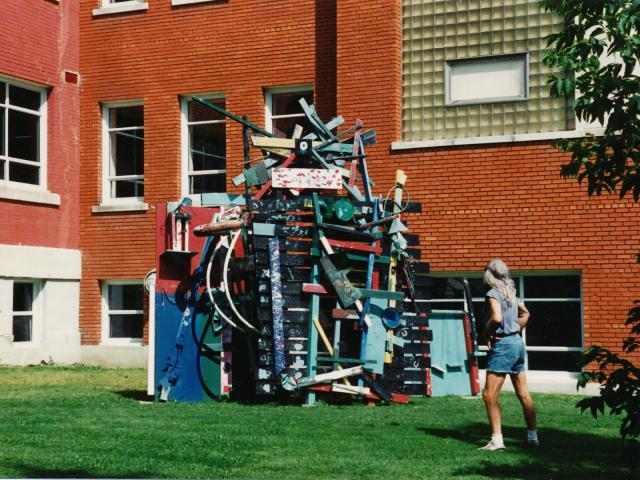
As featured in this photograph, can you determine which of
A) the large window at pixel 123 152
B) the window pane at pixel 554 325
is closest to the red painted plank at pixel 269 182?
the window pane at pixel 554 325

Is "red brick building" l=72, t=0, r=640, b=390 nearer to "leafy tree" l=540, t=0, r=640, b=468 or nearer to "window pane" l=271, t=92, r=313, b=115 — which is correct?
"window pane" l=271, t=92, r=313, b=115

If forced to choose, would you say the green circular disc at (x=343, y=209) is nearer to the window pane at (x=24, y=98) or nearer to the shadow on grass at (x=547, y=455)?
the shadow on grass at (x=547, y=455)

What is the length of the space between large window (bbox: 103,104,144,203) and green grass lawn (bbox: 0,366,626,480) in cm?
803

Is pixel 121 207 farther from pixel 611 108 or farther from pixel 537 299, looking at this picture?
pixel 611 108

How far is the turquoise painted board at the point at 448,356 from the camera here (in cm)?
1587

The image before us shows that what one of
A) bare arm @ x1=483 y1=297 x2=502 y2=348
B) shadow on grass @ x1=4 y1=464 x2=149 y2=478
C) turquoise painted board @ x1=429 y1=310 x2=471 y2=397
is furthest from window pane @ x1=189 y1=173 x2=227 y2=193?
shadow on grass @ x1=4 y1=464 x2=149 y2=478

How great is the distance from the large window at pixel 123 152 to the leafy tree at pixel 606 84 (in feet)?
52.3

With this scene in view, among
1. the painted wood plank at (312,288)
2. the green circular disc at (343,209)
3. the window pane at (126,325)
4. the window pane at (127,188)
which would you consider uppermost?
the window pane at (127,188)

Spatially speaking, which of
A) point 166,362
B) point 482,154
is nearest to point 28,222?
point 166,362

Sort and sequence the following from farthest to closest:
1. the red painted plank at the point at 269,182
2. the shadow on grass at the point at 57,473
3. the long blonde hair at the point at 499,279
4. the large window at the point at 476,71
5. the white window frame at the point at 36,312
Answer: the white window frame at the point at 36,312, the large window at the point at 476,71, the red painted plank at the point at 269,182, the long blonde hair at the point at 499,279, the shadow on grass at the point at 57,473

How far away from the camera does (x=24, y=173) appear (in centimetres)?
2092

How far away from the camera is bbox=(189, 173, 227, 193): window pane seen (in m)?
21.2

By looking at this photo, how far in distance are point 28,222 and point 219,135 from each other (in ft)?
13.6

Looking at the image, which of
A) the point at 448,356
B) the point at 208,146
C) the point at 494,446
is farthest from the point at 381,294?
the point at 208,146
